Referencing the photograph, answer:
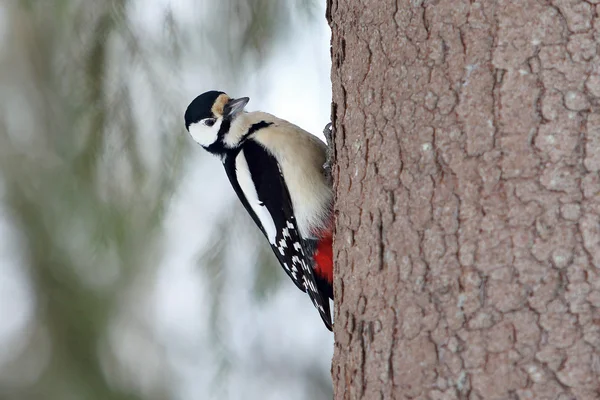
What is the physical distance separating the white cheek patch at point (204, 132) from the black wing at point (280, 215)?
0.37ft

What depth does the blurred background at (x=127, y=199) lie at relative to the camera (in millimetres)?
2291

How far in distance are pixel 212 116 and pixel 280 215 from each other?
0.38 metres

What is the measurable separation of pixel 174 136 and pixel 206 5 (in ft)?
1.37

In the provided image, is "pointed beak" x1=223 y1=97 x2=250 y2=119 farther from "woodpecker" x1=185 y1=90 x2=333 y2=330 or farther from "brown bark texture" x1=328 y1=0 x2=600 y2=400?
"brown bark texture" x1=328 y1=0 x2=600 y2=400

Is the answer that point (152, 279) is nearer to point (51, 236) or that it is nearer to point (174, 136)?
point (51, 236)

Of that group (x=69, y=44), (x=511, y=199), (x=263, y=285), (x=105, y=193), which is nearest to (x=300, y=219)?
(x=263, y=285)

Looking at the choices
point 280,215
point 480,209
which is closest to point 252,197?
point 280,215

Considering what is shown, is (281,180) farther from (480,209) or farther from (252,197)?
(480,209)

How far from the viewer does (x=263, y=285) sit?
249cm

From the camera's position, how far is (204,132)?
2.35m

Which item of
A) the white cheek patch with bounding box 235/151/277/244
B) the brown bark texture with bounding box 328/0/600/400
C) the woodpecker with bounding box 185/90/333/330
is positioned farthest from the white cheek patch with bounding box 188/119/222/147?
the brown bark texture with bounding box 328/0/600/400

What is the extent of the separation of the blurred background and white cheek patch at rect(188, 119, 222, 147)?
0.06 meters

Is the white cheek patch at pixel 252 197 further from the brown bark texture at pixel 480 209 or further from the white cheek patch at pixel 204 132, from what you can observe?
the brown bark texture at pixel 480 209

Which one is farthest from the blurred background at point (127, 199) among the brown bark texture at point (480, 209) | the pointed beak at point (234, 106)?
the brown bark texture at point (480, 209)
